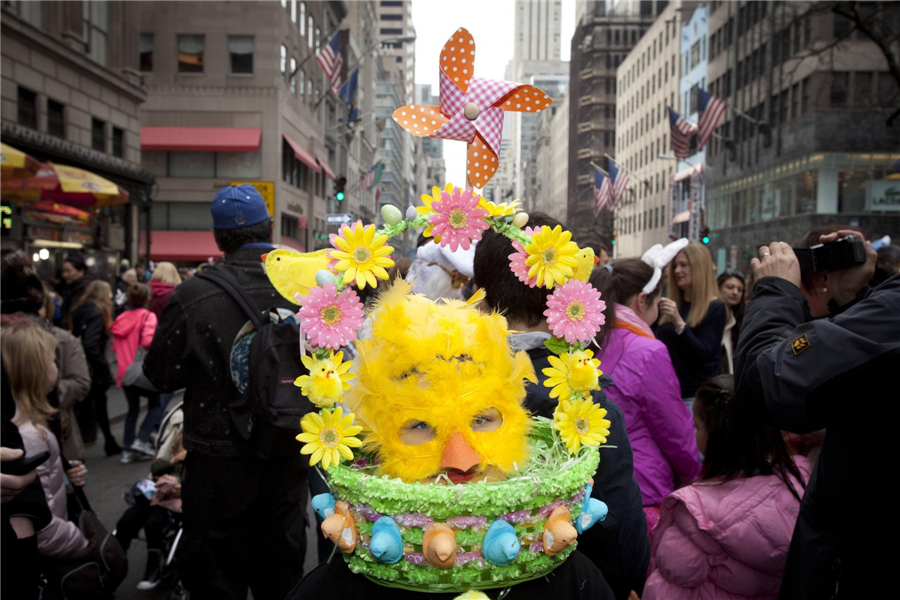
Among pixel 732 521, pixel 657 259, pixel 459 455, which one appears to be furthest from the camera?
pixel 657 259

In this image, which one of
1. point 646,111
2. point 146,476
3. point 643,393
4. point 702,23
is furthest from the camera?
point 646,111

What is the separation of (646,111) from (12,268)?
215 feet

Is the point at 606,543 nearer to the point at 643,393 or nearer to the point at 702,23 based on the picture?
the point at 643,393

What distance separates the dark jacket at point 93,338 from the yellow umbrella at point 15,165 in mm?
3015

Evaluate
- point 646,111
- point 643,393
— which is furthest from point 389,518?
point 646,111

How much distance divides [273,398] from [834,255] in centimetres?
231

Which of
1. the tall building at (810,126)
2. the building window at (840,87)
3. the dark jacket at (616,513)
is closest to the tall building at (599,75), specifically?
the tall building at (810,126)

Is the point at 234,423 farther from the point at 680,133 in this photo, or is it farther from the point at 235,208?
the point at 680,133

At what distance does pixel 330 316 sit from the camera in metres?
1.81

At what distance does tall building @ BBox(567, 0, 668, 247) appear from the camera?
80500 millimetres

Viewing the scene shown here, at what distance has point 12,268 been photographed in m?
4.50

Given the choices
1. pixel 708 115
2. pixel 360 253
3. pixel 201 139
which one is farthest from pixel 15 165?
pixel 708 115

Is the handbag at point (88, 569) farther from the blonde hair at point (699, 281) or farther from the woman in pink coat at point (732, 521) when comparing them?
the blonde hair at point (699, 281)

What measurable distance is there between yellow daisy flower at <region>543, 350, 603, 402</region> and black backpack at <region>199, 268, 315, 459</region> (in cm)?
142
